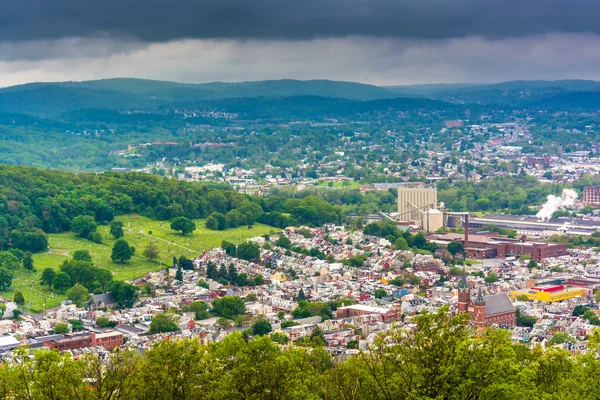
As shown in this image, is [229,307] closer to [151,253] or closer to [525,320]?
[525,320]

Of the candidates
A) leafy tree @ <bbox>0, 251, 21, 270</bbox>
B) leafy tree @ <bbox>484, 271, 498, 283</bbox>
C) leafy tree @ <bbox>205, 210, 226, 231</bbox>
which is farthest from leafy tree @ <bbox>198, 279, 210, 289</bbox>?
leafy tree @ <bbox>205, 210, 226, 231</bbox>

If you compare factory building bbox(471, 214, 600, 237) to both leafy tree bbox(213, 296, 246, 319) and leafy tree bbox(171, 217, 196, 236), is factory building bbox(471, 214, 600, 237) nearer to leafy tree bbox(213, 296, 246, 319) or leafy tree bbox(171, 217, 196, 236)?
leafy tree bbox(171, 217, 196, 236)

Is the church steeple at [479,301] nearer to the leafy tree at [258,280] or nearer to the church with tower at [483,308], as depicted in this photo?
the church with tower at [483,308]

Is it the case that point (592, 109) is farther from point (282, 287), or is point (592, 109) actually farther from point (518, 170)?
point (282, 287)

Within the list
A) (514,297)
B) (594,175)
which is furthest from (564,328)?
(594,175)

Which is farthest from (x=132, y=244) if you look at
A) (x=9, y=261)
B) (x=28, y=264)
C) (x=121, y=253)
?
(x=9, y=261)

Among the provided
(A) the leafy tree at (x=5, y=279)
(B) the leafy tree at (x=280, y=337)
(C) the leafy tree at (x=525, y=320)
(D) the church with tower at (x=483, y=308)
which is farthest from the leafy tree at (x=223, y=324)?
(A) the leafy tree at (x=5, y=279)
